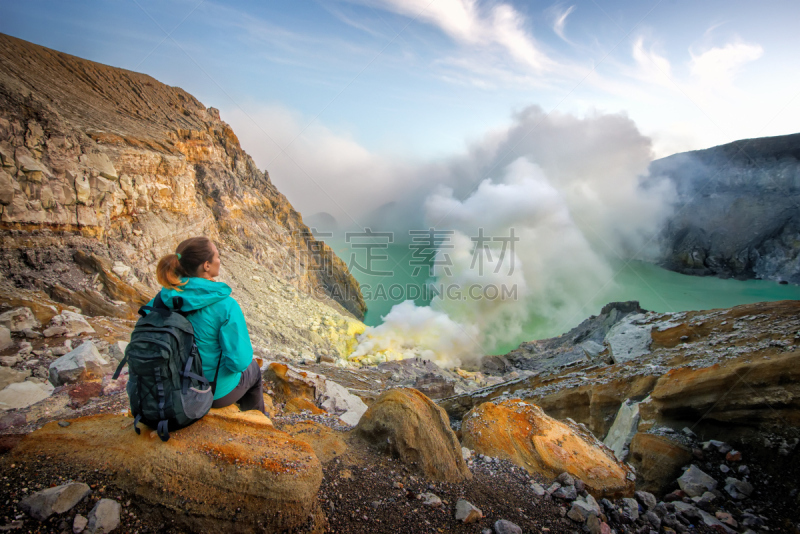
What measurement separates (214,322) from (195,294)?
0.27 metres

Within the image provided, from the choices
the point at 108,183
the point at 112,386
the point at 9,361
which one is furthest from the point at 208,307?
the point at 108,183

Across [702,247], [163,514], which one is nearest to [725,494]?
[163,514]

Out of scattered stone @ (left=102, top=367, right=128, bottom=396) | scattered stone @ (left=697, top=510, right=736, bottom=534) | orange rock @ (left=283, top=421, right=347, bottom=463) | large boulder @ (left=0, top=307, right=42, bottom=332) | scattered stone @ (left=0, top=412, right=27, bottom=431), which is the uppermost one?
large boulder @ (left=0, top=307, right=42, bottom=332)

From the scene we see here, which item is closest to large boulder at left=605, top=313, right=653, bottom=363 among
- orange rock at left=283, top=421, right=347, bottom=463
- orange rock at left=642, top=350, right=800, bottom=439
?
orange rock at left=642, top=350, right=800, bottom=439

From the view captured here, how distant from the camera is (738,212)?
Result: 34.6 meters

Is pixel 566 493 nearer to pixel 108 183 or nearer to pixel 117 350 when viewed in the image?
pixel 117 350

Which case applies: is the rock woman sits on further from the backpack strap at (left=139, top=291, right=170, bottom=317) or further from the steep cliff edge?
the steep cliff edge

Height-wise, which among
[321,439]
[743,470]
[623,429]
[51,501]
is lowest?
[623,429]

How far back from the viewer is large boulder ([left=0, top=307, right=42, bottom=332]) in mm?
7348

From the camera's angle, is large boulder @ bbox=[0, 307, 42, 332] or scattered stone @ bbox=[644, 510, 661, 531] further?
large boulder @ bbox=[0, 307, 42, 332]

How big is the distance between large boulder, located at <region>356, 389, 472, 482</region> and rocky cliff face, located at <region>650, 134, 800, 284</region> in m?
44.2

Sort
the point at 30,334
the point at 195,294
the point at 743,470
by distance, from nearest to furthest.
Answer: the point at 195,294 → the point at 743,470 → the point at 30,334

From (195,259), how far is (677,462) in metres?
6.58

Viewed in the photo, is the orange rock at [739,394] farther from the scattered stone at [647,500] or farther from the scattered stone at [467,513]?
the scattered stone at [467,513]
